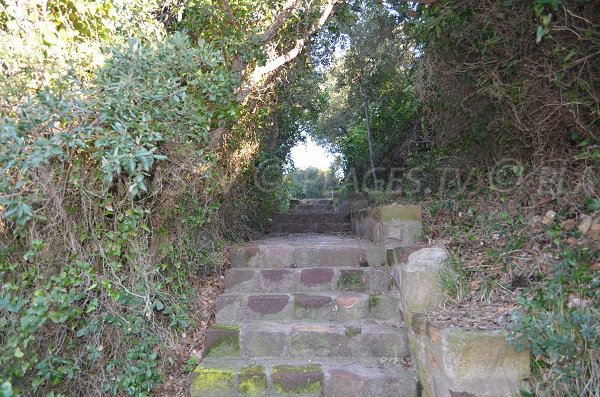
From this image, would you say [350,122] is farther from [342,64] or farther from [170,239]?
[170,239]

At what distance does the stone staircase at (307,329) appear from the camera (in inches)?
95.8

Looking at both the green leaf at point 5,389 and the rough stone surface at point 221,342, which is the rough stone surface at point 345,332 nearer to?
the rough stone surface at point 221,342

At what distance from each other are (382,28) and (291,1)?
1.90m

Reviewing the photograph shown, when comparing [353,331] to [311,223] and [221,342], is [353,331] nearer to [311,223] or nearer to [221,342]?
[221,342]

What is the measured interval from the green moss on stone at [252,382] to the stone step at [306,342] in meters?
0.24

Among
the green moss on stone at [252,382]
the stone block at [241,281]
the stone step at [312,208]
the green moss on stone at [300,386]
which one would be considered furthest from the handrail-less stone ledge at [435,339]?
the stone step at [312,208]

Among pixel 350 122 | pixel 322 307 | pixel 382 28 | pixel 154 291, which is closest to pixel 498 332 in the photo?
pixel 322 307

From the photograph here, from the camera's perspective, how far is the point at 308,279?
324cm

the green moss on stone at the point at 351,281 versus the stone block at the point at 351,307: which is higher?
the green moss on stone at the point at 351,281

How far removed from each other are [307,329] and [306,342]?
85 mm

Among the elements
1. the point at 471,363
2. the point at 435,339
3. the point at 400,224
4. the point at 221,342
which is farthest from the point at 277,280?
the point at 471,363

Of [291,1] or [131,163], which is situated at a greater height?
[291,1]

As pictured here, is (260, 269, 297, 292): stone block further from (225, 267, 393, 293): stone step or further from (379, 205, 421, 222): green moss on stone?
(379, 205, 421, 222): green moss on stone

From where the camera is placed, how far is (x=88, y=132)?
2090 millimetres
